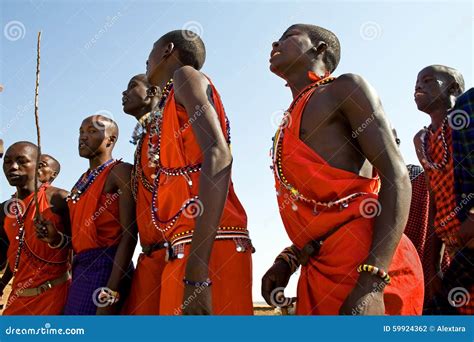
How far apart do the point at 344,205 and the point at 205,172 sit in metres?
0.75

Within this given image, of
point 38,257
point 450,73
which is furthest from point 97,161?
point 450,73

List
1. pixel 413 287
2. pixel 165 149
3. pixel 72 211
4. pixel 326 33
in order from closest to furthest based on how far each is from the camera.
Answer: pixel 413 287 < pixel 165 149 < pixel 326 33 < pixel 72 211

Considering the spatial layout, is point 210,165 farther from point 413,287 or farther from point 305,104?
point 413,287

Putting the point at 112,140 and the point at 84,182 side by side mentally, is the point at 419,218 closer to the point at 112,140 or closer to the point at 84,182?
the point at 112,140

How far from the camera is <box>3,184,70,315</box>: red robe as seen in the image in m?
5.62

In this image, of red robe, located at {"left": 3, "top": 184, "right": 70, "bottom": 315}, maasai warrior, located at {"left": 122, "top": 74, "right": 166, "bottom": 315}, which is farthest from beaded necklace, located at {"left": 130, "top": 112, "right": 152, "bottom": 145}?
red robe, located at {"left": 3, "top": 184, "right": 70, "bottom": 315}

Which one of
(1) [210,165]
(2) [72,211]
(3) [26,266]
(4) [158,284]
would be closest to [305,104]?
(1) [210,165]

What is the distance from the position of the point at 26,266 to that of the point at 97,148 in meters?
1.42

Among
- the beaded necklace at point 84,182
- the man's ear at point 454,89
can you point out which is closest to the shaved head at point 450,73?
the man's ear at point 454,89

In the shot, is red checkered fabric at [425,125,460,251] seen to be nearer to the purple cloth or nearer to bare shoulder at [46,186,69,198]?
the purple cloth

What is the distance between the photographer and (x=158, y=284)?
3.94 metres

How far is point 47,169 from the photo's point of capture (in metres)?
7.29

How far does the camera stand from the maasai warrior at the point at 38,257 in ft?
18.5

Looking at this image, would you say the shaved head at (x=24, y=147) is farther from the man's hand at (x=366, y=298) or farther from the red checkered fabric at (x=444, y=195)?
the man's hand at (x=366, y=298)
